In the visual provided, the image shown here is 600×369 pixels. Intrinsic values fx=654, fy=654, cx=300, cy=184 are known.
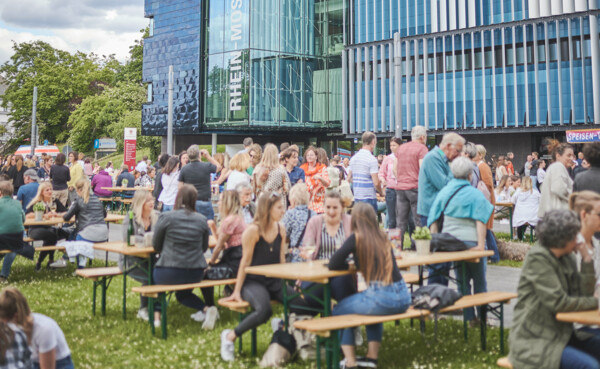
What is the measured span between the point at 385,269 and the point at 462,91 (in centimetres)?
3722

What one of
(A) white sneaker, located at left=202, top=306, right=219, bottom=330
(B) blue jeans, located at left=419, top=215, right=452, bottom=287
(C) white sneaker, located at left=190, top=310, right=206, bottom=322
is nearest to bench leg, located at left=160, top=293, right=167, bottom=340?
(A) white sneaker, located at left=202, top=306, right=219, bottom=330

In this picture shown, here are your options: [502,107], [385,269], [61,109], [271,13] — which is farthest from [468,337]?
[61,109]

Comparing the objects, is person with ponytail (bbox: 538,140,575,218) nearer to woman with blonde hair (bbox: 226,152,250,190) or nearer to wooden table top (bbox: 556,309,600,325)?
wooden table top (bbox: 556,309,600,325)

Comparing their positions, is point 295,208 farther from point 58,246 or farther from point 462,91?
point 462,91

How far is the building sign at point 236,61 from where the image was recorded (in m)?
44.5

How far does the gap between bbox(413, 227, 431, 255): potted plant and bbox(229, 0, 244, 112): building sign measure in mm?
38591

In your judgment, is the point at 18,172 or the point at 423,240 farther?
the point at 18,172

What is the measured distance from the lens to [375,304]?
222 inches

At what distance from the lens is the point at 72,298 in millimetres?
9445

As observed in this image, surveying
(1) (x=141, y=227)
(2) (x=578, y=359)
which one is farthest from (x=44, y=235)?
(2) (x=578, y=359)

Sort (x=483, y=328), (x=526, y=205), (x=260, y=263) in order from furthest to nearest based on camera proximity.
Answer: (x=526, y=205), (x=260, y=263), (x=483, y=328)

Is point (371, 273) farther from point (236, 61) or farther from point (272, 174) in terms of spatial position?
point (236, 61)

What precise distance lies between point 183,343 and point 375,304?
7.88 ft

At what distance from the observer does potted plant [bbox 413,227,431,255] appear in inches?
269
